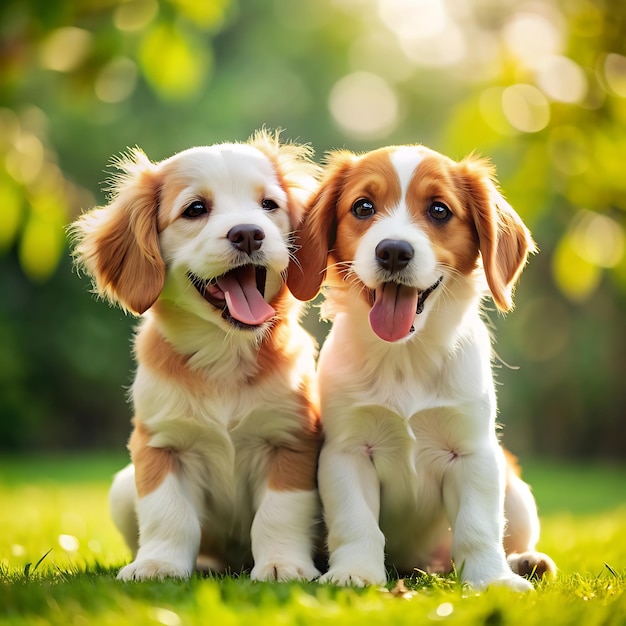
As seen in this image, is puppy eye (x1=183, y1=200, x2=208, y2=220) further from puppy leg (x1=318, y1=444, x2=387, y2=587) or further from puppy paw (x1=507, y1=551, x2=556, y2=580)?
puppy paw (x1=507, y1=551, x2=556, y2=580)

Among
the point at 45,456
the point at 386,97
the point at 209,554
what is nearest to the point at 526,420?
the point at 386,97

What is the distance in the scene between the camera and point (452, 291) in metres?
4.15

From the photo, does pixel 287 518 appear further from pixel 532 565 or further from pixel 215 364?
pixel 532 565

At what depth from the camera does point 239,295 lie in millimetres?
A: 4059

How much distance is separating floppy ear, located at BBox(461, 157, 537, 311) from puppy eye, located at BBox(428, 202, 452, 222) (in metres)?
0.18

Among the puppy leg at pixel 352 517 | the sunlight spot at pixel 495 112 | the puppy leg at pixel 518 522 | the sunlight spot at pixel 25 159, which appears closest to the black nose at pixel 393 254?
the sunlight spot at pixel 495 112

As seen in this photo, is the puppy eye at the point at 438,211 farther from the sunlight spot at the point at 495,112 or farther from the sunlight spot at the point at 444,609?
the sunlight spot at the point at 444,609

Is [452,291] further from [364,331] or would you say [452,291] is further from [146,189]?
[146,189]

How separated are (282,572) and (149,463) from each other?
0.77 metres

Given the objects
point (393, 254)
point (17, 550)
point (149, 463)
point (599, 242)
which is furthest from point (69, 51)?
point (17, 550)

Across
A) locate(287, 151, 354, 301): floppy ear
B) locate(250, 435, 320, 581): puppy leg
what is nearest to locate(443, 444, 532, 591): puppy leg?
locate(250, 435, 320, 581): puppy leg

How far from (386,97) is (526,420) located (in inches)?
304

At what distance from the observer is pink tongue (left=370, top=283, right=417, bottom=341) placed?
3898 millimetres

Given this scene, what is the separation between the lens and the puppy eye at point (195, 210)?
4152 millimetres
